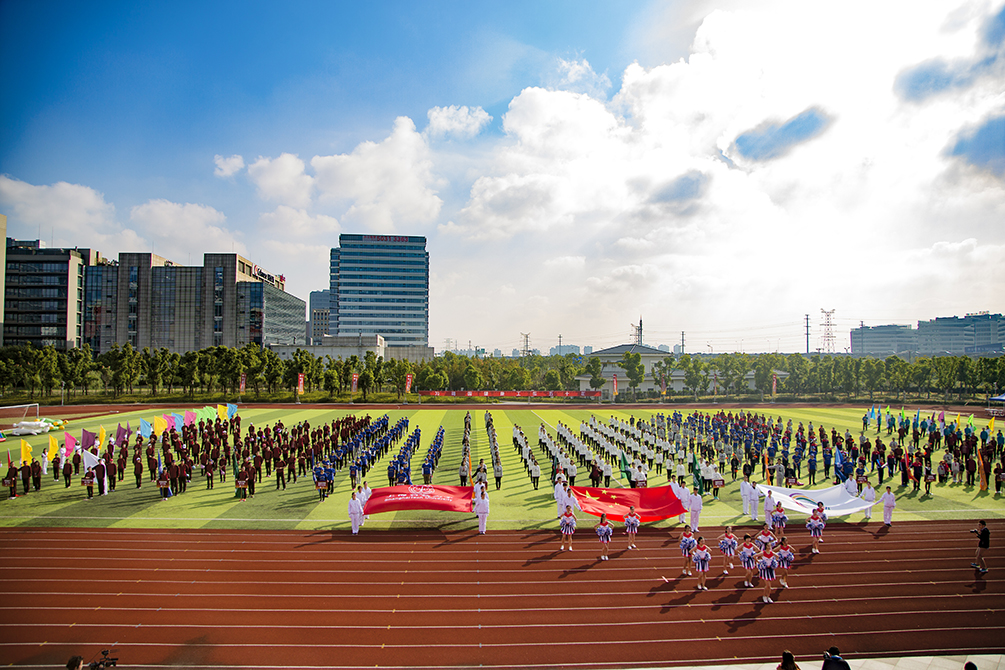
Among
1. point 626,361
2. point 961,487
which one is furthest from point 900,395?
point 961,487

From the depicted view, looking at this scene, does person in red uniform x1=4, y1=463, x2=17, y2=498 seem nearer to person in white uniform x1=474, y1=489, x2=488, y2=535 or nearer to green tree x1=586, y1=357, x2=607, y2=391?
person in white uniform x1=474, y1=489, x2=488, y2=535

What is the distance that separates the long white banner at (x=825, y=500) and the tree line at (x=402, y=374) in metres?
48.5

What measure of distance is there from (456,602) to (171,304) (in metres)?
106

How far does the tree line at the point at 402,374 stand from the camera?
56562 mm

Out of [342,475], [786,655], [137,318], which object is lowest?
[342,475]

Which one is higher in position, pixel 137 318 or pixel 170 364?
pixel 137 318

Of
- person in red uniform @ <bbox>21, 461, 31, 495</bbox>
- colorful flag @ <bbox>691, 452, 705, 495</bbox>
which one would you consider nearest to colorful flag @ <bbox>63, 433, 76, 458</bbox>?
person in red uniform @ <bbox>21, 461, 31, 495</bbox>

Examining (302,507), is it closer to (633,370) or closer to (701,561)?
(701,561)

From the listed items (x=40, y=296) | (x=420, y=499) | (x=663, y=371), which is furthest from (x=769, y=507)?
(x=40, y=296)

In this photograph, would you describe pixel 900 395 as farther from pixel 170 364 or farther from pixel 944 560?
pixel 170 364

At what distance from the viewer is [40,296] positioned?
286 feet

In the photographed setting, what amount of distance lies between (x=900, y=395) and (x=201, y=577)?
83.9 meters

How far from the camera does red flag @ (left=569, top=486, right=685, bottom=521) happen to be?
1504 cm

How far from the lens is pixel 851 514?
16516 millimetres
